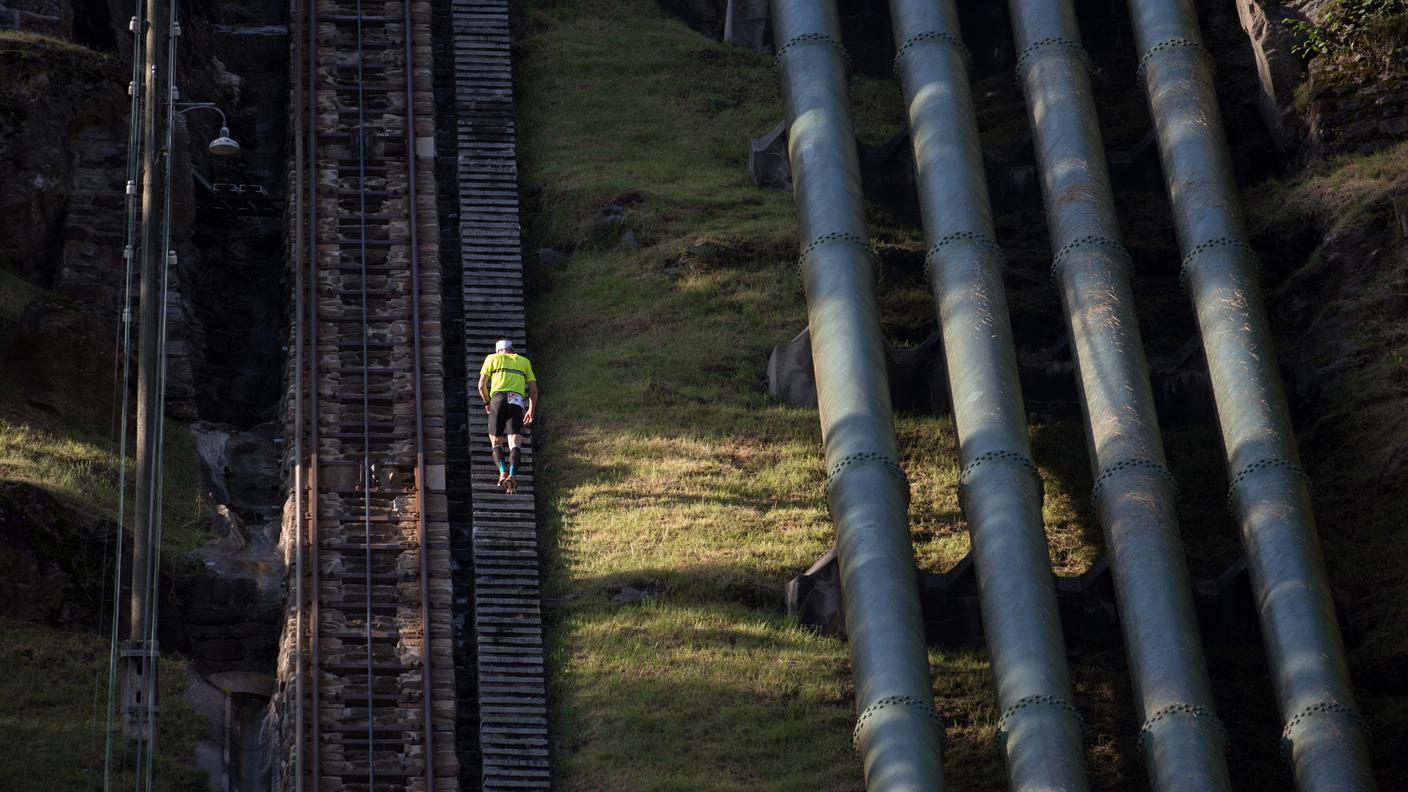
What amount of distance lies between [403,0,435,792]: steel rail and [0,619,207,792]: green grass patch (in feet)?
9.19

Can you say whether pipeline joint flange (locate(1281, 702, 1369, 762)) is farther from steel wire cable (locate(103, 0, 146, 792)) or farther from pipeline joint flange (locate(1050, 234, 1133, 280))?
steel wire cable (locate(103, 0, 146, 792))

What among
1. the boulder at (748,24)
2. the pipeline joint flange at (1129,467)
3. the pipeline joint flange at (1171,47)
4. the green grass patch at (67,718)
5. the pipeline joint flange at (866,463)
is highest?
the boulder at (748,24)

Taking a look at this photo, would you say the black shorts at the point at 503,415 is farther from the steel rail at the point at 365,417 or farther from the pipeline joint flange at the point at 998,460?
the pipeline joint flange at the point at 998,460

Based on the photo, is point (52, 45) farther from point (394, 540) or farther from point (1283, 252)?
point (1283, 252)

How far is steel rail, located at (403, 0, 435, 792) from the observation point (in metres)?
30.1

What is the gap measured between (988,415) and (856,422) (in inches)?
70.0

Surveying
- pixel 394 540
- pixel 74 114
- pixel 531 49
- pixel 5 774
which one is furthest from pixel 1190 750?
pixel 531 49

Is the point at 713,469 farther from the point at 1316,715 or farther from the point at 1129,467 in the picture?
the point at 1316,715

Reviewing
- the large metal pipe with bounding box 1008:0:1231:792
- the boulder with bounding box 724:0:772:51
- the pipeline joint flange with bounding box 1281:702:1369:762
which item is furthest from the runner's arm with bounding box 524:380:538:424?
the boulder with bounding box 724:0:772:51

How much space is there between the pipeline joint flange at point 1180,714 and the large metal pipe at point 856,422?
2493 millimetres

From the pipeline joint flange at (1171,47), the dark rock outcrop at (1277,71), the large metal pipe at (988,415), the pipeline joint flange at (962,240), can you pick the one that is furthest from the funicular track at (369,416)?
the dark rock outcrop at (1277,71)

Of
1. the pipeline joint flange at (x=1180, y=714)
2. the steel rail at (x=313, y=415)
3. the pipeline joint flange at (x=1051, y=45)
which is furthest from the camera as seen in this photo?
the pipeline joint flange at (x=1051, y=45)

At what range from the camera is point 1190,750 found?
28.4 metres

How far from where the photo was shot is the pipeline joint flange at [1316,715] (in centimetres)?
2844
